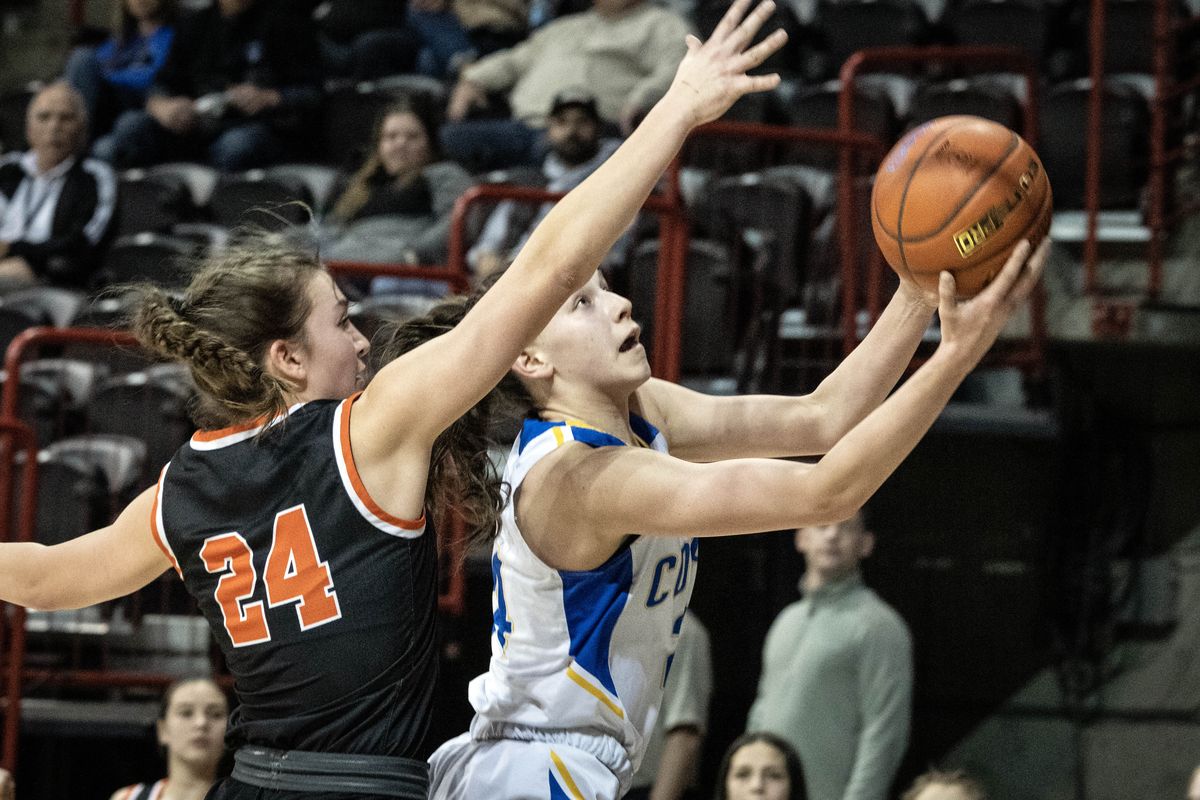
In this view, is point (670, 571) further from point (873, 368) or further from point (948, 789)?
point (948, 789)

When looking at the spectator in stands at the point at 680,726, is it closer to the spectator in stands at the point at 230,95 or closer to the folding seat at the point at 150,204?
→ the folding seat at the point at 150,204

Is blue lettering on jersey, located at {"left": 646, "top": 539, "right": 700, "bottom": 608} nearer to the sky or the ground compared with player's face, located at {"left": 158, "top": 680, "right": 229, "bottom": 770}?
nearer to the sky

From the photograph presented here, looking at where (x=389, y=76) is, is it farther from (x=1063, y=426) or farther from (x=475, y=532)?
(x=475, y=532)

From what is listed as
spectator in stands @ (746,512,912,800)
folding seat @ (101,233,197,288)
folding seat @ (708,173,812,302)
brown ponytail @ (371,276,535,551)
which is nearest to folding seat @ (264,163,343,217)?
folding seat @ (101,233,197,288)

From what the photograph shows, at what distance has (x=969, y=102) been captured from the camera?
722 centimetres

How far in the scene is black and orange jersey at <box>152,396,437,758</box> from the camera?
8.59ft

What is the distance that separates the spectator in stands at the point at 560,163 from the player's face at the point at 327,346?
4.10 meters

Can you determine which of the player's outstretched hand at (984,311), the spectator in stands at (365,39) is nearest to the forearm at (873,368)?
the player's outstretched hand at (984,311)

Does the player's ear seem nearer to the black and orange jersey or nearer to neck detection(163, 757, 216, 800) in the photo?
the black and orange jersey

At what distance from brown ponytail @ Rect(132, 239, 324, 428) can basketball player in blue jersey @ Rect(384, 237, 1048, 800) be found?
38cm

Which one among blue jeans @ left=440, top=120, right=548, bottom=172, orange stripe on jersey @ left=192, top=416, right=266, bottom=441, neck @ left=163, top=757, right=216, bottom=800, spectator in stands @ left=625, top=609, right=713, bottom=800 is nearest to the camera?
orange stripe on jersey @ left=192, top=416, right=266, bottom=441

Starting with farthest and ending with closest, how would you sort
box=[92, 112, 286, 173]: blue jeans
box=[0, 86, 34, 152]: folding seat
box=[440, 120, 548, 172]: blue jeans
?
1. box=[0, 86, 34, 152]: folding seat
2. box=[92, 112, 286, 173]: blue jeans
3. box=[440, 120, 548, 172]: blue jeans

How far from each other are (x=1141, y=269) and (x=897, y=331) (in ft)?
13.7

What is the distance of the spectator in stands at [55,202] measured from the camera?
26.6ft
